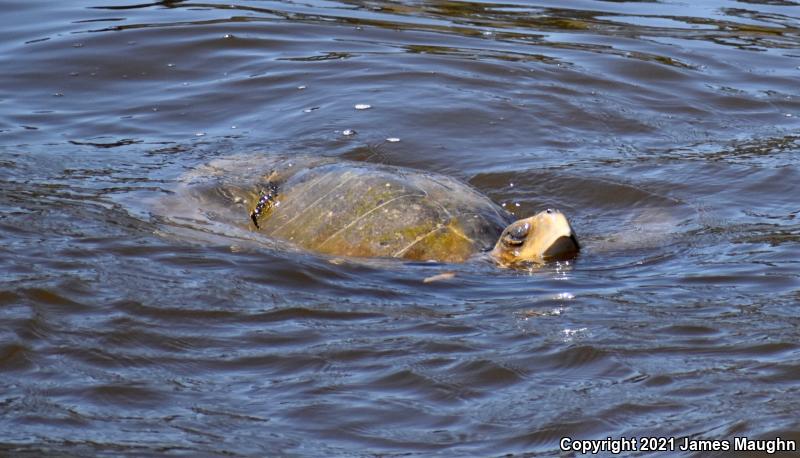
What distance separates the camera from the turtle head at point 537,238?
4.81 m

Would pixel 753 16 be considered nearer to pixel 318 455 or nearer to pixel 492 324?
pixel 492 324

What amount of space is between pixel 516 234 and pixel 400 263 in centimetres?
50

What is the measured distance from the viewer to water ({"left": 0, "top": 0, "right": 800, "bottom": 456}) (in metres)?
3.38

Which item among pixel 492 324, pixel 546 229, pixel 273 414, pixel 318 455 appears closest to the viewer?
pixel 318 455

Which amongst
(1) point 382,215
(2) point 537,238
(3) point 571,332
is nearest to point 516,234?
(2) point 537,238

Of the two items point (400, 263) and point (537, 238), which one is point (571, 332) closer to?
point (537, 238)

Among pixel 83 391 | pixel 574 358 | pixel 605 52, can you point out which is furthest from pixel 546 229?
pixel 605 52

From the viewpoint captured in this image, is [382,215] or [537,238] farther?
[382,215]

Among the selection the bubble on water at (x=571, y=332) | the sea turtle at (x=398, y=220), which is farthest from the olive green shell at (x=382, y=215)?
the bubble on water at (x=571, y=332)

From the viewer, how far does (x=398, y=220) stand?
16.7 feet

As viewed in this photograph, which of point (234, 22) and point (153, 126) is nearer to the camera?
point (153, 126)

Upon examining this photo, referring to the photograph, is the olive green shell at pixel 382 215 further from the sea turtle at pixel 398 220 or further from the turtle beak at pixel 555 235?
the turtle beak at pixel 555 235

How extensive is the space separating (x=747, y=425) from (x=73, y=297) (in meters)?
2.41

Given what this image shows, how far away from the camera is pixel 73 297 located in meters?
4.29
